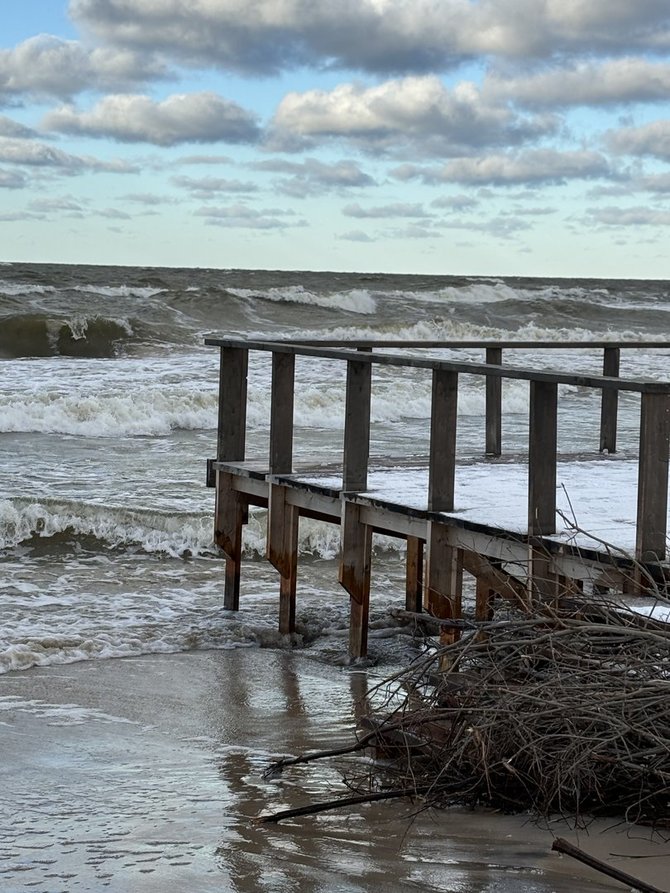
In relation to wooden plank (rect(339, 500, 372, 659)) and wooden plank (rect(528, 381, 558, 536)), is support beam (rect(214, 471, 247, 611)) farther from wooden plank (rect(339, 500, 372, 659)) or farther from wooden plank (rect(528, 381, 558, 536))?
wooden plank (rect(528, 381, 558, 536))

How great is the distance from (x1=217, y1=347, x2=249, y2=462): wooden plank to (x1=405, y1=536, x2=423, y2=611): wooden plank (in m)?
1.45

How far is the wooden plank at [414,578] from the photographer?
9086mm

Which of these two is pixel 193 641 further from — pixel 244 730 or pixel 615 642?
pixel 615 642

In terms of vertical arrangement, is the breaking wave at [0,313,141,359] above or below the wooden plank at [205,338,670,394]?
above

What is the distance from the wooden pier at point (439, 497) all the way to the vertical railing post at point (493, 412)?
1cm

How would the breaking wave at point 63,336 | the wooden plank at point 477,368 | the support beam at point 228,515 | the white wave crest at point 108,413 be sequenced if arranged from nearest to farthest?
the wooden plank at point 477,368, the support beam at point 228,515, the white wave crest at point 108,413, the breaking wave at point 63,336

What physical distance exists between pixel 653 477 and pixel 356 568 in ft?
8.31

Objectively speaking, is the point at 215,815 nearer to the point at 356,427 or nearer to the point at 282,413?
the point at 356,427

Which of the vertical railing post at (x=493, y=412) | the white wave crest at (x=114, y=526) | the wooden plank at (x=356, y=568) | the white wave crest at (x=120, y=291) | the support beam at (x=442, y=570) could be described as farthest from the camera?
the white wave crest at (x=120, y=291)

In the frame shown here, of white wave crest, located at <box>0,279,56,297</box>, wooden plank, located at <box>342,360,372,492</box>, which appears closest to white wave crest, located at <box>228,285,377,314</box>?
white wave crest, located at <box>0,279,56,297</box>

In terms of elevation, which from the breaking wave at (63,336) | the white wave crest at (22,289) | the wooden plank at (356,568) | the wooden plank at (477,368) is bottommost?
the wooden plank at (356,568)

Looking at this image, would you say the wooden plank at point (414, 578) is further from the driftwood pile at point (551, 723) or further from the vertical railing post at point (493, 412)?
the driftwood pile at point (551, 723)

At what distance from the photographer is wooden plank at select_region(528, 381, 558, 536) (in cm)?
612

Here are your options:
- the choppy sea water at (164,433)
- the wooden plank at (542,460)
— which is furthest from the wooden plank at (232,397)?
the wooden plank at (542,460)
